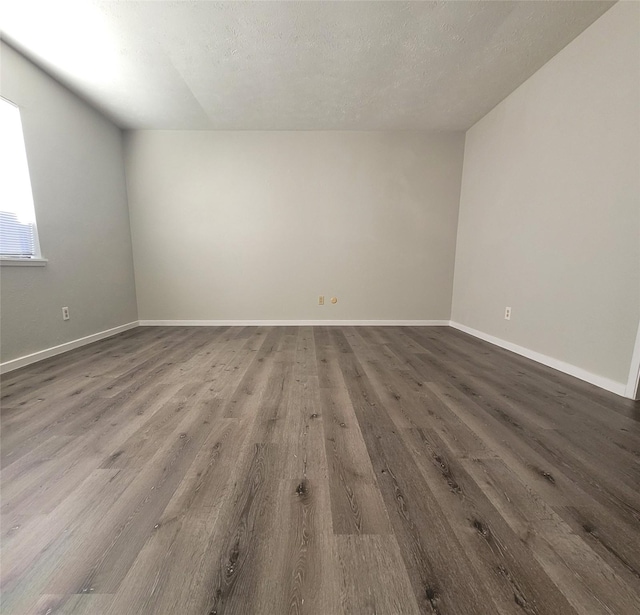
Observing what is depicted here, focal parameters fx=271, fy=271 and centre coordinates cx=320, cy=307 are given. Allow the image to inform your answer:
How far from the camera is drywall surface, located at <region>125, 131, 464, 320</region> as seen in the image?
334 cm

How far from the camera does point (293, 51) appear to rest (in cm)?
202

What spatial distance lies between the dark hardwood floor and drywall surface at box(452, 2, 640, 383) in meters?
0.52

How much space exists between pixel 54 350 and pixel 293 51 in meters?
3.16

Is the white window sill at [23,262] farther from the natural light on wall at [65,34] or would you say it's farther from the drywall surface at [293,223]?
the natural light on wall at [65,34]

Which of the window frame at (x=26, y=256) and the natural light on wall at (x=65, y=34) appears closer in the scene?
the natural light on wall at (x=65, y=34)

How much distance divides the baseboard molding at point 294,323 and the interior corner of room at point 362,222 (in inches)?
1.2

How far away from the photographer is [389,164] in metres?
3.38

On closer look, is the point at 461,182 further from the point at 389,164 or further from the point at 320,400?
the point at 320,400

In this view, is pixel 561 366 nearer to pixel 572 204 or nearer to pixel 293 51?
pixel 572 204

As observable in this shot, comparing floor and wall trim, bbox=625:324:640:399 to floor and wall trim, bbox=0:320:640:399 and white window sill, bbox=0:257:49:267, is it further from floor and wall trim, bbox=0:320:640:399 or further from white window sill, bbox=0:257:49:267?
white window sill, bbox=0:257:49:267

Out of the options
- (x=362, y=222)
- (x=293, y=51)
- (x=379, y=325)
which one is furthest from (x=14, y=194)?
(x=379, y=325)

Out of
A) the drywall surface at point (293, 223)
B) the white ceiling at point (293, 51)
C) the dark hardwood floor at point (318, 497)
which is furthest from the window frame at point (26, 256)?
the drywall surface at point (293, 223)

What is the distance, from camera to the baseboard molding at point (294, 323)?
3.61m

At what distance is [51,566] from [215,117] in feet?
11.8
